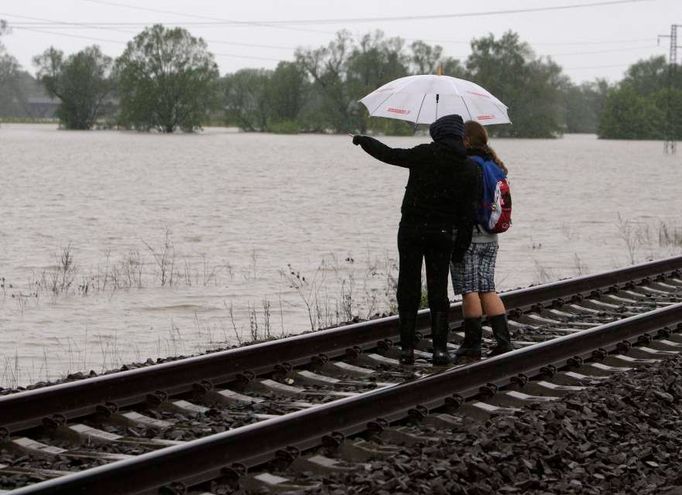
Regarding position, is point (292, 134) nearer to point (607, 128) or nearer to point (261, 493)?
point (607, 128)

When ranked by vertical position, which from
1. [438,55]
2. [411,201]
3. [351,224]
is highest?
[438,55]

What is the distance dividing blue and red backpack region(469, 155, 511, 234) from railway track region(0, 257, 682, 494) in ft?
3.49

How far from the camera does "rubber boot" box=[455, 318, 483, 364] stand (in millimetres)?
9945

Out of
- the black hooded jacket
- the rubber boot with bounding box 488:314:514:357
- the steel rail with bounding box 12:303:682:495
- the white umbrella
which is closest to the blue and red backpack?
the black hooded jacket

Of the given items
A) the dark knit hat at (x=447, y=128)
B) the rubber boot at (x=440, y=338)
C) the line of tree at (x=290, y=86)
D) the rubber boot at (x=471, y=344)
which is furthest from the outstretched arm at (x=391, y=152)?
the line of tree at (x=290, y=86)

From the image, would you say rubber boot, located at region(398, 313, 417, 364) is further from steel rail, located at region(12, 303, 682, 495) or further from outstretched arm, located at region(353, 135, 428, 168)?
outstretched arm, located at region(353, 135, 428, 168)

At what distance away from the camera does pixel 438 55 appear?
172500 mm

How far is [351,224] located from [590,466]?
86.1ft

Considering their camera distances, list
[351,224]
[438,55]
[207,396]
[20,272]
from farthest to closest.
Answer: [438,55] → [351,224] → [20,272] → [207,396]

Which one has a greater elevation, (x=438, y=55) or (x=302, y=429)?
(x=438, y=55)

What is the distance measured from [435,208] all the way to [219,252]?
52.9 ft

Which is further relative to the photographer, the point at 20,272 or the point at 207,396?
the point at 20,272

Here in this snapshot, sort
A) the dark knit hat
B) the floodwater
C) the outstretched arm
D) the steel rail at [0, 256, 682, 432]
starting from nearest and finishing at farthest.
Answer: the steel rail at [0, 256, 682, 432] → the outstretched arm → the dark knit hat → the floodwater

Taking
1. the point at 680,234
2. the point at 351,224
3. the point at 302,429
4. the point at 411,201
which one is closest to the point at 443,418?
the point at 302,429
